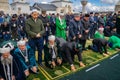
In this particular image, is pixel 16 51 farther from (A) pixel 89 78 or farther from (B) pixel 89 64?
(B) pixel 89 64

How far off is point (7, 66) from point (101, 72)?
329 cm

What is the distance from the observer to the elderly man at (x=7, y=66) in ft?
16.7

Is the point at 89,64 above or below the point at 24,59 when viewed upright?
below

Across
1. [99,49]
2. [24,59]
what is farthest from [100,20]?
[24,59]

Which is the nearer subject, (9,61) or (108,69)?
(9,61)

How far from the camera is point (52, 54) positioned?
7.31 m

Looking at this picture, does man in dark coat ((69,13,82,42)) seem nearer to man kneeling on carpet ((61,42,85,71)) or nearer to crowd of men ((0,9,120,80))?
crowd of men ((0,9,120,80))

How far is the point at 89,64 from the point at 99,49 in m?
2.07

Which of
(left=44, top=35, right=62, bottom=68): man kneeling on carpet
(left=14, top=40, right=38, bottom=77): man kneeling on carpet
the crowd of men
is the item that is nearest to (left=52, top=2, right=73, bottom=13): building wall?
the crowd of men

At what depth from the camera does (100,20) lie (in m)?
13.9

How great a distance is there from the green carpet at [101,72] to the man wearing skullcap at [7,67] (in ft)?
5.86

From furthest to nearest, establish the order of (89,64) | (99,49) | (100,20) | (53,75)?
(100,20)
(99,49)
(89,64)
(53,75)

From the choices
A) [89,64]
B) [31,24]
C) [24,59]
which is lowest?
[89,64]

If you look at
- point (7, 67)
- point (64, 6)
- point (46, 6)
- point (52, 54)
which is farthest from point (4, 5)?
point (7, 67)
